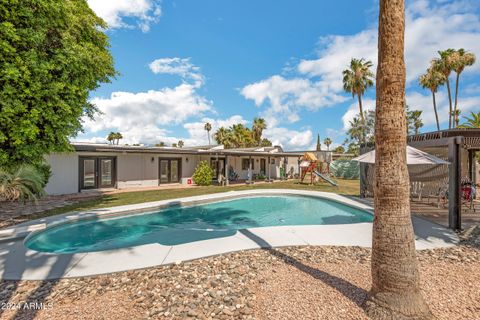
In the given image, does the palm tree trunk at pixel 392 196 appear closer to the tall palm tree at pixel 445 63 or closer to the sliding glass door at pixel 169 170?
the sliding glass door at pixel 169 170

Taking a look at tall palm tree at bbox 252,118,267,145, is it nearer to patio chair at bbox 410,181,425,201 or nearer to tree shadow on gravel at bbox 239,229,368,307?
patio chair at bbox 410,181,425,201

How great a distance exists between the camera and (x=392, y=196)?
9.68 feet

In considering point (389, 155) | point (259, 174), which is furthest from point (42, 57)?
point (259, 174)

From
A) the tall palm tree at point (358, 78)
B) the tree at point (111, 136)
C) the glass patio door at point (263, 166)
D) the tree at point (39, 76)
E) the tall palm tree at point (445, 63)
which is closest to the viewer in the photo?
the tree at point (39, 76)

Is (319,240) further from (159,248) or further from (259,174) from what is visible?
(259,174)

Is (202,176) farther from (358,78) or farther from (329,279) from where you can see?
(358,78)

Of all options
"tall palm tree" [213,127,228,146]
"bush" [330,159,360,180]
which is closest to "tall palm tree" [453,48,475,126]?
"bush" [330,159,360,180]

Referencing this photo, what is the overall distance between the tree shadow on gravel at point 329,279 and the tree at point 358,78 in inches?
1048

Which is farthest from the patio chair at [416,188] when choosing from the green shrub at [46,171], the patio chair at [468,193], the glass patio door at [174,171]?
the green shrub at [46,171]

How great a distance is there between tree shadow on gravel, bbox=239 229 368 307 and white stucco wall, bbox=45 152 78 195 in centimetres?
1502

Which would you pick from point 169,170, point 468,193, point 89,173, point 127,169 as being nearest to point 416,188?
point 468,193

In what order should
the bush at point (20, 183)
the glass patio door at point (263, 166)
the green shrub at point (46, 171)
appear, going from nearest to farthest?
the bush at point (20, 183) < the green shrub at point (46, 171) < the glass patio door at point (263, 166)

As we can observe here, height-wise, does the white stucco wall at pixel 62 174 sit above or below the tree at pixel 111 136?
below

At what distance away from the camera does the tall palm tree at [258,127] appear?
1918 inches
